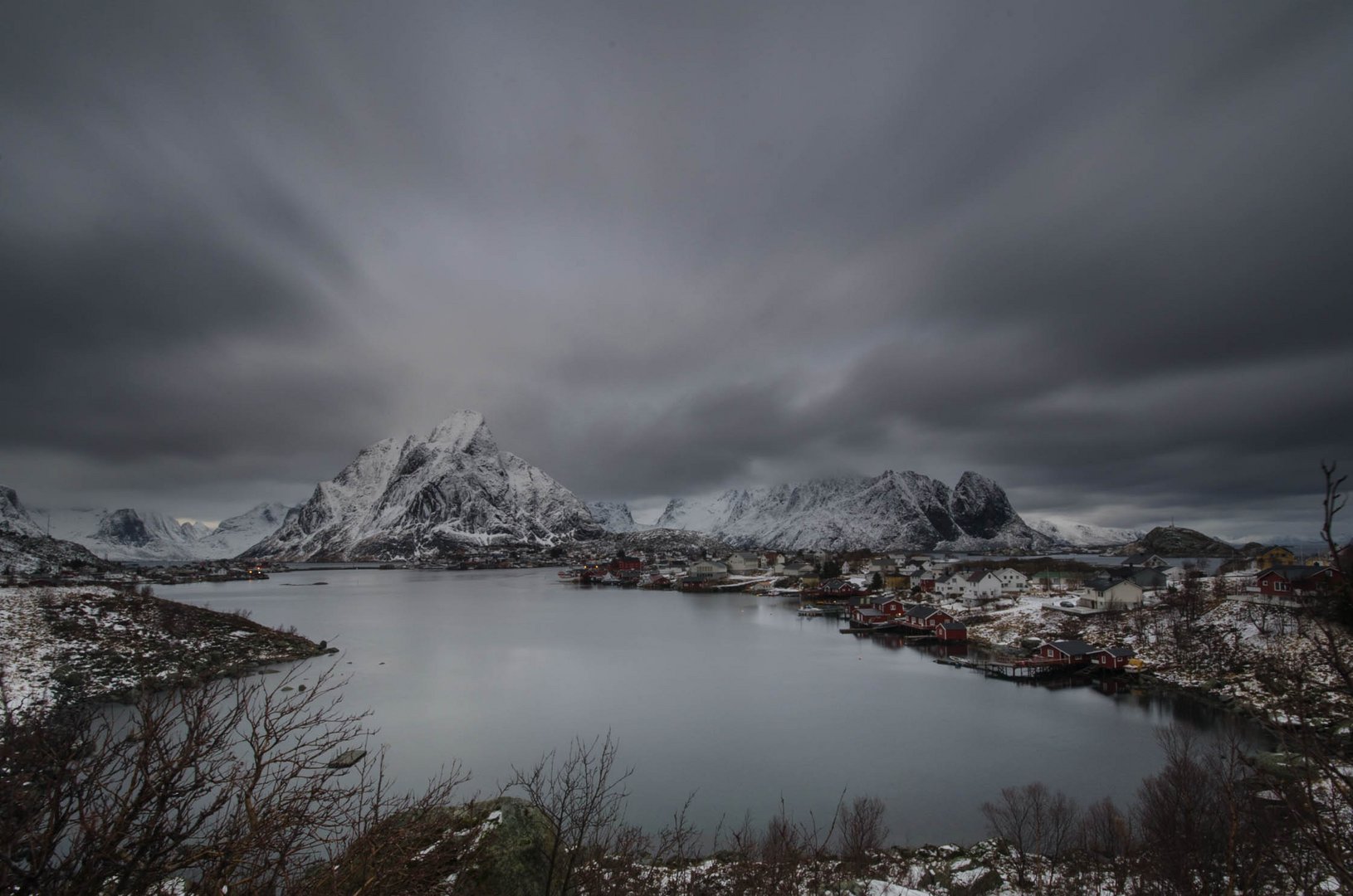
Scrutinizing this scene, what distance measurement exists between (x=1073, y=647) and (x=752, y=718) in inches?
761

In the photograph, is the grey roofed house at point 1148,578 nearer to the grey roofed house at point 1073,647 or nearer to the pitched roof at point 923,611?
the pitched roof at point 923,611

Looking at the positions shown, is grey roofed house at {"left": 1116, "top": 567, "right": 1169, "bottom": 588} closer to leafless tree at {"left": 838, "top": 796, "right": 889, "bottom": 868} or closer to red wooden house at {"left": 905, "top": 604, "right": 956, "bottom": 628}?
red wooden house at {"left": 905, "top": 604, "right": 956, "bottom": 628}

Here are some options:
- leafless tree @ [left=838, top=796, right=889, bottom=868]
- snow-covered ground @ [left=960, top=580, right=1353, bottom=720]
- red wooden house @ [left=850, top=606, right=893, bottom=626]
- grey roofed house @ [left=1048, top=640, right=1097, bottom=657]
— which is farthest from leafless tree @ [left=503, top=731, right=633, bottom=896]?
red wooden house @ [left=850, top=606, right=893, bottom=626]

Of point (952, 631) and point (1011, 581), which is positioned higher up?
point (1011, 581)

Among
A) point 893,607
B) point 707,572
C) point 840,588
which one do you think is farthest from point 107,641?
point 707,572

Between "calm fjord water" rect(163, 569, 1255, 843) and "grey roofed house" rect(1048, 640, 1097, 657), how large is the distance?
3571 millimetres

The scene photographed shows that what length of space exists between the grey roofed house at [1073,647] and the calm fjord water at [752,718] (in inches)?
141

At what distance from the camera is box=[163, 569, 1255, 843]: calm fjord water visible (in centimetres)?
1688

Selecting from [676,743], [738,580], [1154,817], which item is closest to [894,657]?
[676,743]

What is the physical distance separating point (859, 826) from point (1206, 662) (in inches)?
1044

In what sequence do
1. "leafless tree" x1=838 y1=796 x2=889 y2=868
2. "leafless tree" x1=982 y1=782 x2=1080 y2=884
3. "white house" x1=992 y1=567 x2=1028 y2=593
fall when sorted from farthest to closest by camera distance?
"white house" x1=992 y1=567 x2=1028 y2=593 < "leafless tree" x1=982 y1=782 x2=1080 y2=884 < "leafless tree" x1=838 y1=796 x2=889 y2=868

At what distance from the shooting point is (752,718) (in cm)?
2384

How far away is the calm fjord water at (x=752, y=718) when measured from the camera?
664 inches

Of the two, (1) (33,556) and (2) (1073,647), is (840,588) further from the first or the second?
(1) (33,556)
